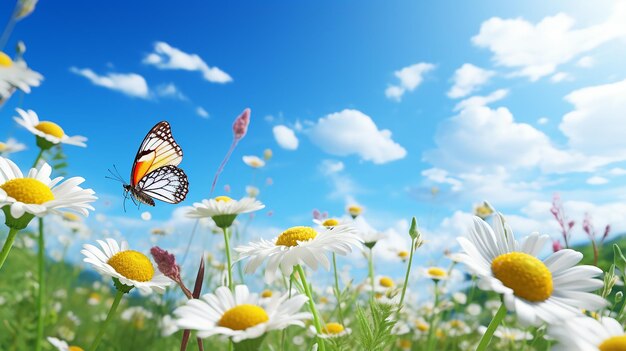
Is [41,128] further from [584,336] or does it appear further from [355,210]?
[584,336]

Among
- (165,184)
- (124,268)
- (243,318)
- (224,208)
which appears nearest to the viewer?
(243,318)

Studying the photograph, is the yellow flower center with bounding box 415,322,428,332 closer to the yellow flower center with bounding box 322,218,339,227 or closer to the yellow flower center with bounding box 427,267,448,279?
the yellow flower center with bounding box 427,267,448,279

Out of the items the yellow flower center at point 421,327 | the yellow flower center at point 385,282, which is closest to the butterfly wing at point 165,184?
the yellow flower center at point 385,282

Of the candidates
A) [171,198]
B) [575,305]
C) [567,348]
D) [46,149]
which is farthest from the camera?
[171,198]

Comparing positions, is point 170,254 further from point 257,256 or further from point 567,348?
point 567,348

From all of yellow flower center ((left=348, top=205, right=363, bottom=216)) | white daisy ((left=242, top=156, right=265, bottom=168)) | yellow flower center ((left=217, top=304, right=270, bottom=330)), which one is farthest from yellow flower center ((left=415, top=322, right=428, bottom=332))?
yellow flower center ((left=217, top=304, right=270, bottom=330))

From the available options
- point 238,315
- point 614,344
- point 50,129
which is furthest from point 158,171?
point 614,344

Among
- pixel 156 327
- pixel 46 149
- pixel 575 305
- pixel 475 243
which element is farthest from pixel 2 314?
pixel 575 305
